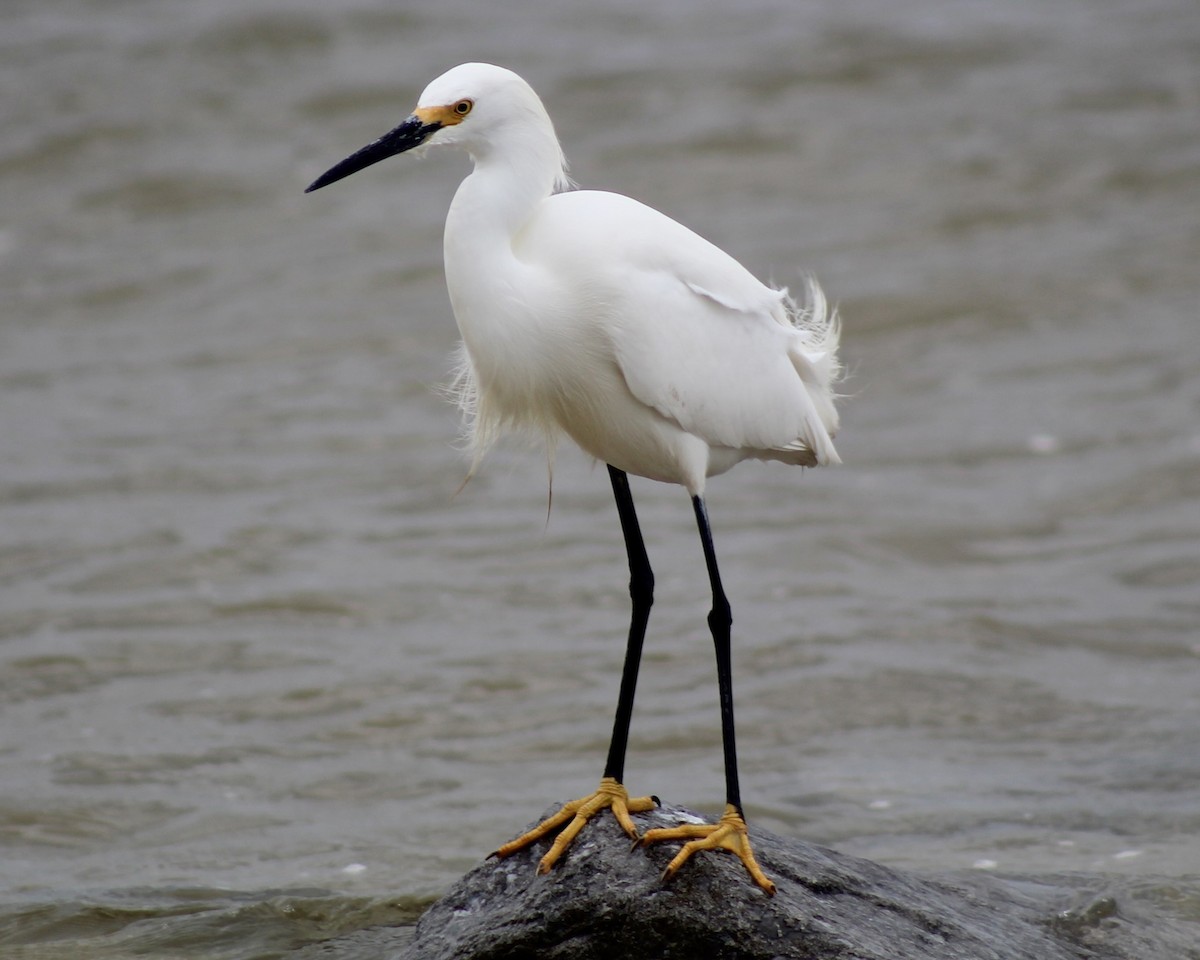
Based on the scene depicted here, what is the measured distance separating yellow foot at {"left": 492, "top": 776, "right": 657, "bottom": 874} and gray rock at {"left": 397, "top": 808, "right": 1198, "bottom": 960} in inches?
1.2

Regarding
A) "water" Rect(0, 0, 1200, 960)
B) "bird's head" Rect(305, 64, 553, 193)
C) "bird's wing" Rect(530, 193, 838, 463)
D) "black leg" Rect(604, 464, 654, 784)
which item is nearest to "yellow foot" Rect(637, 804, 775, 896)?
"black leg" Rect(604, 464, 654, 784)

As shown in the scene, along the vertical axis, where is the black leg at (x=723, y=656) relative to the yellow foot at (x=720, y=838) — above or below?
above

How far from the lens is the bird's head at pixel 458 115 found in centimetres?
379

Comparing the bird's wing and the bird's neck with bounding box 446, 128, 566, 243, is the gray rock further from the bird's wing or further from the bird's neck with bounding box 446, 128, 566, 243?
the bird's neck with bounding box 446, 128, 566, 243

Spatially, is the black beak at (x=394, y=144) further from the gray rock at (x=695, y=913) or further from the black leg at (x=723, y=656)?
the gray rock at (x=695, y=913)

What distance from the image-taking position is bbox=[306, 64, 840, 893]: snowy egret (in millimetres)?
3838

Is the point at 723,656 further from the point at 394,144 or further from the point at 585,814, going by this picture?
the point at 394,144

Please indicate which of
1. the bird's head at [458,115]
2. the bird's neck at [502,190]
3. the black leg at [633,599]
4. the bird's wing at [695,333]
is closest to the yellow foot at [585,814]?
the black leg at [633,599]

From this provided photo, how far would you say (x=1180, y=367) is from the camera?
468 inches

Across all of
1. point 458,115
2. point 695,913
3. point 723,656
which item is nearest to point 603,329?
point 458,115

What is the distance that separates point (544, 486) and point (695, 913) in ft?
23.0

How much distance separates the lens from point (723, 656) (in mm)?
4258

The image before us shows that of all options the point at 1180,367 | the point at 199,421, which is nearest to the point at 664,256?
the point at 199,421

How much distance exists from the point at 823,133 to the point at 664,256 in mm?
12546
